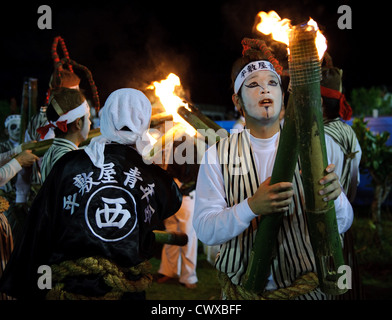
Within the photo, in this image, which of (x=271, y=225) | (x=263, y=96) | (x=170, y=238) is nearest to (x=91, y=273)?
(x=170, y=238)

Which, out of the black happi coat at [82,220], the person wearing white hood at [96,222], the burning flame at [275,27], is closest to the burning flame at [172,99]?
the person wearing white hood at [96,222]

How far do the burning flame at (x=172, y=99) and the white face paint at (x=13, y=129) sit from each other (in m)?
3.31

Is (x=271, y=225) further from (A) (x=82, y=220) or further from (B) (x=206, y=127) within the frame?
(B) (x=206, y=127)

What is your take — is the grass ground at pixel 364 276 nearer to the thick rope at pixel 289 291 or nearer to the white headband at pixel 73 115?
the white headband at pixel 73 115

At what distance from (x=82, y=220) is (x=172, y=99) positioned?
2.12 meters

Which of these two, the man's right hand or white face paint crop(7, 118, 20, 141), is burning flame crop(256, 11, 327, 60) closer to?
the man's right hand

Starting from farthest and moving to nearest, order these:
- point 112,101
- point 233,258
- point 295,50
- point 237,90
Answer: point 112,101 → point 237,90 → point 233,258 → point 295,50

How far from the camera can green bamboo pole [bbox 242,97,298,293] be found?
191 centimetres

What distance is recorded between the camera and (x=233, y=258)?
7.63 ft

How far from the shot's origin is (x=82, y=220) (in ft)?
8.66

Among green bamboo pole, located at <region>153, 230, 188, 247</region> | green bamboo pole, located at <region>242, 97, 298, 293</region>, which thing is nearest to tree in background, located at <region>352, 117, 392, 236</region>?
green bamboo pole, located at <region>153, 230, 188, 247</region>
